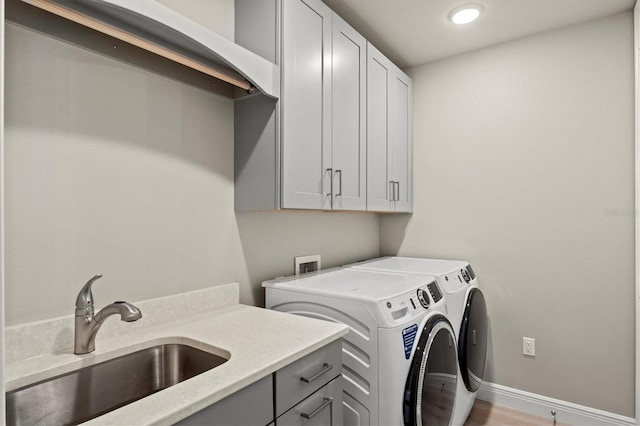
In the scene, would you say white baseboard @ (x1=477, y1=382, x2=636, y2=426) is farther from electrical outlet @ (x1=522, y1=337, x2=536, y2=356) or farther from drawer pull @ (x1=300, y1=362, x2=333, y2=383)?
drawer pull @ (x1=300, y1=362, x2=333, y2=383)

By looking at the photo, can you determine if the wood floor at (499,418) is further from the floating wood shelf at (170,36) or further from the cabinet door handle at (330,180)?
the floating wood shelf at (170,36)

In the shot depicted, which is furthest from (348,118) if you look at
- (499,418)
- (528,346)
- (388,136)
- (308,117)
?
(499,418)

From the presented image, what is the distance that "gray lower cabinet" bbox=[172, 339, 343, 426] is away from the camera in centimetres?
97

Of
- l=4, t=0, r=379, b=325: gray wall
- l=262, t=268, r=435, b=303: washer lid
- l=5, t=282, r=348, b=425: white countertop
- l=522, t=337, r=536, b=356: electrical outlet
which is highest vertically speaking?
l=4, t=0, r=379, b=325: gray wall

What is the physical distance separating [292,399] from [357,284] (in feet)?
2.41

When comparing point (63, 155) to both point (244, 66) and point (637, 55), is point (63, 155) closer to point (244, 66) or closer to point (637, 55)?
point (244, 66)

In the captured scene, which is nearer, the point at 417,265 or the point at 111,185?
the point at 111,185

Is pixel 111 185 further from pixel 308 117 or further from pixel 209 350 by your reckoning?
→ pixel 308 117

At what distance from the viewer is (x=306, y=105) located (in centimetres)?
180

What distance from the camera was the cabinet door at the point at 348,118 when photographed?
2010mm

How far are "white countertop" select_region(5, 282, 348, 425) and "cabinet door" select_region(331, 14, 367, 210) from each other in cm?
80

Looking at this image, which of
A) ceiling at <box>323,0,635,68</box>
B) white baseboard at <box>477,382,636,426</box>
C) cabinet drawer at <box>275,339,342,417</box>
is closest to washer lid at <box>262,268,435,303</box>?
cabinet drawer at <box>275,339,342,417</box>

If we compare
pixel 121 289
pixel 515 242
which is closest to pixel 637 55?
pixel 515 242

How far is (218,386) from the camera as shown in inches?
36.8
